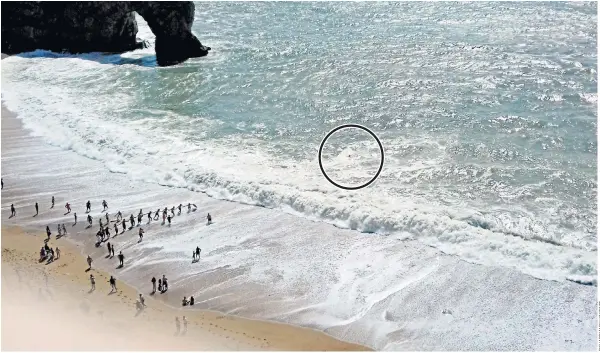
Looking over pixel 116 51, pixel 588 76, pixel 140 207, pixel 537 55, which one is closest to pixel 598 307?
pixel 140 207

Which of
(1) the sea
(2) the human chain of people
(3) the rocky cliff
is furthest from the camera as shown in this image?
(3) the rocky cliff

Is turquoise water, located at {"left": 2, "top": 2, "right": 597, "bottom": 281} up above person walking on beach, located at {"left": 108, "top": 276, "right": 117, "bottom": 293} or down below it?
above

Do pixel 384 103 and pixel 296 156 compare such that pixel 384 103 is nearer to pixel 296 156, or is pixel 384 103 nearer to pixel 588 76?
pixel 296 156

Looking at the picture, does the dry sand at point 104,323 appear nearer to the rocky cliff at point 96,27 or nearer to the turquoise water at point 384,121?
the turquoise water at point 384,121

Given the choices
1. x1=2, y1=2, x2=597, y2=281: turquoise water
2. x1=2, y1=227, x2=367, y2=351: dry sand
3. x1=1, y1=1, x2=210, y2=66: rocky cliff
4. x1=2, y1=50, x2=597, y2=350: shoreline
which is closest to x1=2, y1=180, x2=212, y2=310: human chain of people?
x1=2, y1=50, x2=597, y2=350: shoreline

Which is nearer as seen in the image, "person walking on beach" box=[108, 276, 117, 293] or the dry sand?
the dry sand

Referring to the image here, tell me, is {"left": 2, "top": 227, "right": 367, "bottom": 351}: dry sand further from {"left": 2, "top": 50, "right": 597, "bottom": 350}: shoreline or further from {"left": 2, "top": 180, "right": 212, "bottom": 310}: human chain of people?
{"left": 2, "top": 180, "right": 212, "bottom": 310}: human chain of people

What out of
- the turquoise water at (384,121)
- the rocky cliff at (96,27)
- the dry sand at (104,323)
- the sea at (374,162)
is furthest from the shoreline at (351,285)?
the rocky cliff at (96,27)
